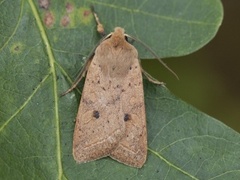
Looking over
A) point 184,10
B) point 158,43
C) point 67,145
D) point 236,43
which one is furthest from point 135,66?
point 236,43

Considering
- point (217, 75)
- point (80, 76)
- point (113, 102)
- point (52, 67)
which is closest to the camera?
point (52, 67)

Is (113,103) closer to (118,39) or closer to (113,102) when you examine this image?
(113,102)

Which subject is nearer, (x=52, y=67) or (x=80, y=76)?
(x=52, y=67)

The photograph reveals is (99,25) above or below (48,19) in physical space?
below

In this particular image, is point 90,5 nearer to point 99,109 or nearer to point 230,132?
point 99,109

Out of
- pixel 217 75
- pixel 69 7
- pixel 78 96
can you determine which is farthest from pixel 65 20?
pixel 217 75

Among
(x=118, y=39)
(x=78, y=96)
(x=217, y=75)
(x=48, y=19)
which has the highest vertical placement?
(x=48, y=19)
